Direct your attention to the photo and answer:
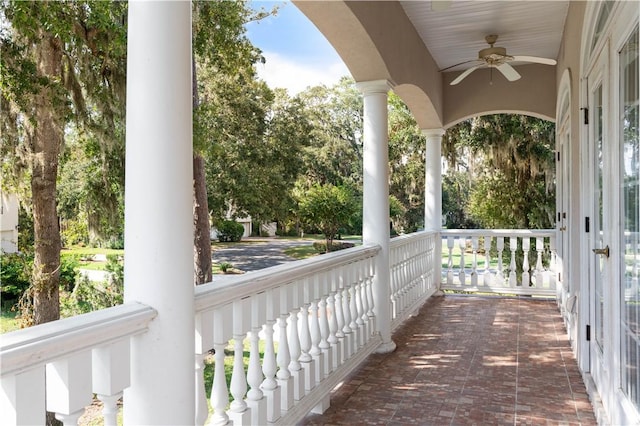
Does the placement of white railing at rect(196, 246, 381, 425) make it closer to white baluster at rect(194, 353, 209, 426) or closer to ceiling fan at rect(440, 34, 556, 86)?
white baluster at rect(194, 353, 209, 426)

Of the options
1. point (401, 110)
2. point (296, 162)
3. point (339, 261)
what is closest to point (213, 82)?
point (296, 162)

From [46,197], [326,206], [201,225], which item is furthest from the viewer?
[326,206]

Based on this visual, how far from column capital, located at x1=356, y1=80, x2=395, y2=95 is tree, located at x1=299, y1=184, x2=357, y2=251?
30.3 ft

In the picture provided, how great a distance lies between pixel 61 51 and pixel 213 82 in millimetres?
7166

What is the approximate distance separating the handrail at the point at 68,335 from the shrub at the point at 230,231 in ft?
44.4

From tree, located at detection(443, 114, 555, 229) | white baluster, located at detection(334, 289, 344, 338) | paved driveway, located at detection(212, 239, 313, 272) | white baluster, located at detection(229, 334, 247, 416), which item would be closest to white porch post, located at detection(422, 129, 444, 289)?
tree, located at detection(443, 114, 555, 229)

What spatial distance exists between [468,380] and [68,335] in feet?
9.32

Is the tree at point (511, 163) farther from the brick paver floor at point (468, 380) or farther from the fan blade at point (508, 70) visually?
the brick paver floor at point (468, 380)

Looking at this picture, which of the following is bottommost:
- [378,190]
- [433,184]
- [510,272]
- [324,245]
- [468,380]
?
[468,380]

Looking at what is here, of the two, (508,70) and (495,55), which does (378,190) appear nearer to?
(495,55)

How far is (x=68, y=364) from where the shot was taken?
115 centimetres

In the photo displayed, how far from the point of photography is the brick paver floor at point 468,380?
2748 millimetres

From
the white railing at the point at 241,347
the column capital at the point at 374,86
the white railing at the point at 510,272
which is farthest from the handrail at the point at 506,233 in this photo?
the column capital at the point at 374,86

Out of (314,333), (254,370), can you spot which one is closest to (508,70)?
(314,333)
